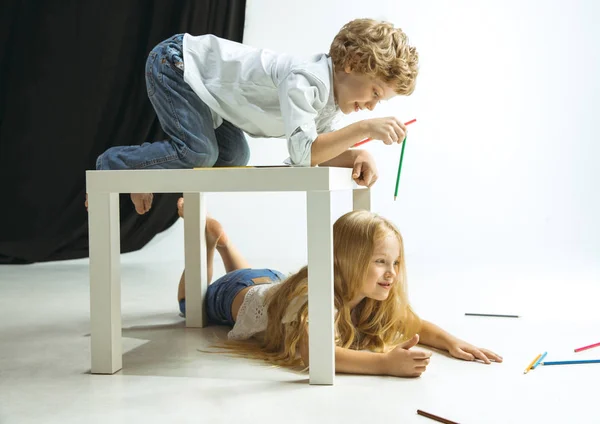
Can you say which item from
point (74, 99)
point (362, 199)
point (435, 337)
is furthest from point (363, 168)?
point (74, 99)

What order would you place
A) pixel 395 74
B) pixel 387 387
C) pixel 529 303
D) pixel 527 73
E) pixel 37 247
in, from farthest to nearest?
pixel 527 73 → pixel 37 247 → pixel 529 303 → pixel 395 74 → pixel 387 387

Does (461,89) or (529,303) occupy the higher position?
(461,89)

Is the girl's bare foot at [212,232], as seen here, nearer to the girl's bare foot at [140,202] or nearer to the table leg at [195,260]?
the table leg at [195,260]

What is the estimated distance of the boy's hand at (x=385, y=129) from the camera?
146 cm

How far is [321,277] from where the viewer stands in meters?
1.34

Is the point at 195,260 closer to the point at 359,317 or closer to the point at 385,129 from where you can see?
the point at 359,317

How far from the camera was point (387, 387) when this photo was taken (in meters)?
1.33

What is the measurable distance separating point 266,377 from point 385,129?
52 cm

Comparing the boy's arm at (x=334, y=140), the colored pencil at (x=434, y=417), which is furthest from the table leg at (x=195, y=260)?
the colored pencil at (x=434, y=417)

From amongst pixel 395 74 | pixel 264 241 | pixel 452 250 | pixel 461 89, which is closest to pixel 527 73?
pixel 461 89

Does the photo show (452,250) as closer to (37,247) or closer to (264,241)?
(264,241)

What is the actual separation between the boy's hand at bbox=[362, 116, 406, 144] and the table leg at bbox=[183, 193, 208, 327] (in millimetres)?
591

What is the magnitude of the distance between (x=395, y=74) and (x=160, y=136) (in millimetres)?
1942

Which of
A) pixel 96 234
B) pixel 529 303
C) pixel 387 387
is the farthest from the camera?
pixel 529 303
